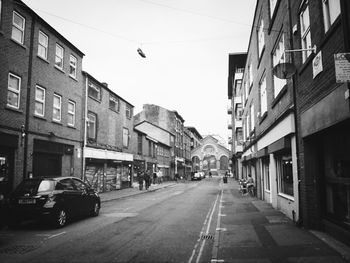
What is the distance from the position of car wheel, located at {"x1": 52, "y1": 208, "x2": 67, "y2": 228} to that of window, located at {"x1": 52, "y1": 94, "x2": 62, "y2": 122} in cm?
927

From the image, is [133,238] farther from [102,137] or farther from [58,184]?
[102,137]

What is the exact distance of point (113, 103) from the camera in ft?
91.9

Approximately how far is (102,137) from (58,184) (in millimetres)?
14786

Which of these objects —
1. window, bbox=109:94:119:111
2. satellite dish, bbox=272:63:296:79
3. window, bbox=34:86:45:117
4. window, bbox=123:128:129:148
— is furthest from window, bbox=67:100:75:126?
satellite dish, bbox=272:63:296:79

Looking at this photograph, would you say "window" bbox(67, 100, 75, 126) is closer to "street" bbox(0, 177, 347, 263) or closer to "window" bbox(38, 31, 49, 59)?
"window" bbox(38, 31, 49, 59)

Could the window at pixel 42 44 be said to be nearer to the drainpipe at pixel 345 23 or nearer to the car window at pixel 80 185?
the car window at pixel 80 185

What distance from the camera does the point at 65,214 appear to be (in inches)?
407

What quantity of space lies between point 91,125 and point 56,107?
5.14 m

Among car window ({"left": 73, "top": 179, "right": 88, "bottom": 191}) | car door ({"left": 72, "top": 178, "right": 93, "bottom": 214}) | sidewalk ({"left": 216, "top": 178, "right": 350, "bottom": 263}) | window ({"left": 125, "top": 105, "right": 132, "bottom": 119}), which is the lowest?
sidewalk ({"left": 216, "top": 178, "right": 350, "bottom": 263})

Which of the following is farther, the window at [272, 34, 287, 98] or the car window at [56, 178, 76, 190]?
the window at [272, 34, 287, 98]

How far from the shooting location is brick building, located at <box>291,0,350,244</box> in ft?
21.0

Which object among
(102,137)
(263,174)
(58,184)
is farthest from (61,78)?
(263,174)

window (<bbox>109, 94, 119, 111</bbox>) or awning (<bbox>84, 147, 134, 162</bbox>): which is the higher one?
window (<bbox>109, 94, 119, 111</bbox>)

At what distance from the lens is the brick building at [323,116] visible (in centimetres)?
639
